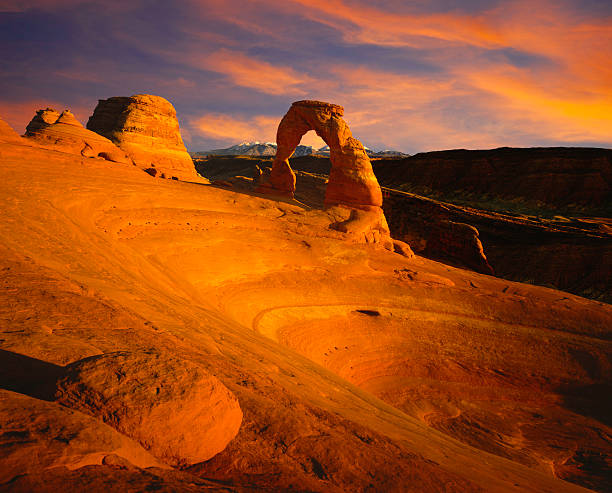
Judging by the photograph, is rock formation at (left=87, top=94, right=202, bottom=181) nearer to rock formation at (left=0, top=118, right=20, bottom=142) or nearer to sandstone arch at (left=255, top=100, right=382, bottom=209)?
rock formation at (left=0, top=118, right=20, bottom=142)

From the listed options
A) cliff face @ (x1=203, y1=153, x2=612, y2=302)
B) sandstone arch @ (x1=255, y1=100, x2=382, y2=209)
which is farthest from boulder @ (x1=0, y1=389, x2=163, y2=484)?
cliff face @ (x1=203, y1=153, x2=612, y2=302)

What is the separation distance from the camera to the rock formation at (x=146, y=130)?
29406 millimetres

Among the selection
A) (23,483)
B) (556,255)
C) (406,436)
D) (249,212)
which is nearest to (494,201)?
(556,255)

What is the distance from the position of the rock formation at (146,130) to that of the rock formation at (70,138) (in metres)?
4.76

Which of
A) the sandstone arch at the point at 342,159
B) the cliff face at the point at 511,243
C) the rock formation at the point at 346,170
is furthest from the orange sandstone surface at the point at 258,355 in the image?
the cliff face at the point at 511,243

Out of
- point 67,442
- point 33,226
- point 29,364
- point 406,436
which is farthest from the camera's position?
point 33,226

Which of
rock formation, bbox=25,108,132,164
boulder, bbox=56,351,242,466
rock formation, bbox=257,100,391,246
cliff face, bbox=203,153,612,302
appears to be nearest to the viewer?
boulder, bbox=56,351,242,466

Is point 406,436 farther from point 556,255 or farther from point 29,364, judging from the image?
point 556,255

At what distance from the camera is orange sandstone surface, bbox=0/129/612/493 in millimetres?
2297

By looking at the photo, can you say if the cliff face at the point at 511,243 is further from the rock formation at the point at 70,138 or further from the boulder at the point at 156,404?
the boulder at the point at 156,404

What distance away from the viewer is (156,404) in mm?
2359

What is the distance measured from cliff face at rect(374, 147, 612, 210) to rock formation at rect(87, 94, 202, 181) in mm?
35813

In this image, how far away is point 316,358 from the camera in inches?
326

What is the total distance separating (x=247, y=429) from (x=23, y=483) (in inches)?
59.9
